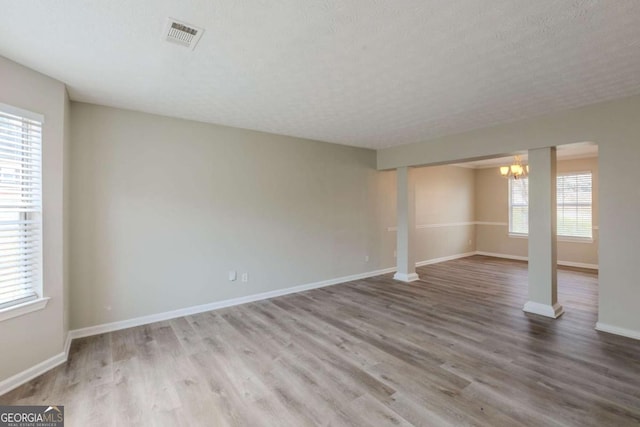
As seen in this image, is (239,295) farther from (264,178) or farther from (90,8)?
(90,8)

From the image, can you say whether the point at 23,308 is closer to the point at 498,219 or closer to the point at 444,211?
the point at 444,211

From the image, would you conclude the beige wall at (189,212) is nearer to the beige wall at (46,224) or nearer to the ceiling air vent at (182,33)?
the beige wall at (46,224)

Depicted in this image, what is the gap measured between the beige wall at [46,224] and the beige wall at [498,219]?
9.15 metres

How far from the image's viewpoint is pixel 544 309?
3803mm

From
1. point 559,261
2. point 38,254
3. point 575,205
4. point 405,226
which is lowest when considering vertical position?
point 559,261

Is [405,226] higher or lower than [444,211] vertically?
lower

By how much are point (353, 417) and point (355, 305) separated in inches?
91.3

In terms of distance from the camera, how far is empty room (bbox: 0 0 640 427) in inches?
77.1

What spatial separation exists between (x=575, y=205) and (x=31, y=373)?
9.65m

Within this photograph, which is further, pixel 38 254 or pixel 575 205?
pixel 575 205

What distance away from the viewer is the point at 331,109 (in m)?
3.52

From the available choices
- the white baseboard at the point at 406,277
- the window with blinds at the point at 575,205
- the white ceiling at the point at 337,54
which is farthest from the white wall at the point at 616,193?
the window with blinds at the point at 575,205

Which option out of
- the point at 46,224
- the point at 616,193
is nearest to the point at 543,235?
the point at 616,193

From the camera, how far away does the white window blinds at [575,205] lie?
21.9 feet
